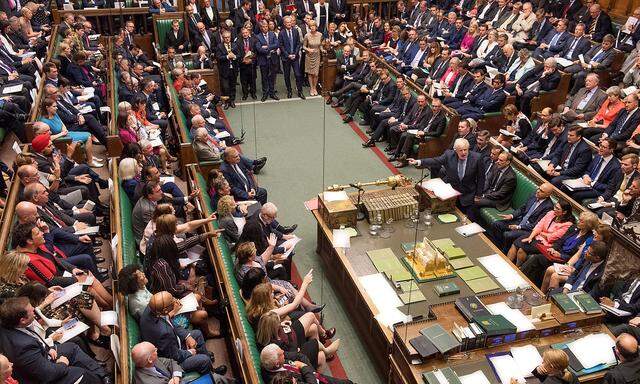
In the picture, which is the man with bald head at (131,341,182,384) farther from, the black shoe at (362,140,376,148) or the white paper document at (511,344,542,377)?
the black shoe at (362,140,376,148)

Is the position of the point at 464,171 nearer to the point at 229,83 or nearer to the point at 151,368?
the point at 151,368

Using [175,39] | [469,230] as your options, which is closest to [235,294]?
[469,230]

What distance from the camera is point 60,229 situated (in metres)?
4.29

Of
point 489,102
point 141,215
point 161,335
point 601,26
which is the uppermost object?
point 601,26

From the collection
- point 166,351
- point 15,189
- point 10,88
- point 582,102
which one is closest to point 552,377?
point 166,351

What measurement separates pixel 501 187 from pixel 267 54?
18.5 feet

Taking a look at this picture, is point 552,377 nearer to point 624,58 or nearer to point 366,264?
point 366,264

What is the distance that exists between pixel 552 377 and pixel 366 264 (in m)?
1.84

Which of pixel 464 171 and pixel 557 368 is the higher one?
pixel 464 171

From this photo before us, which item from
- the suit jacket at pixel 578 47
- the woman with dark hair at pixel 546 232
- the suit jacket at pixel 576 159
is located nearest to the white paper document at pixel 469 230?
the woman with dark hair at pixel 546 232

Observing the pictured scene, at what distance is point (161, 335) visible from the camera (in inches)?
136

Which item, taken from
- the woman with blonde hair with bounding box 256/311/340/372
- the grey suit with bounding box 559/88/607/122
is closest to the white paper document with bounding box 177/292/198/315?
the woman with blonde hair with bounding box 256/311/340/372

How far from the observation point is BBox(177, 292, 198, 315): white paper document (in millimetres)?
3880

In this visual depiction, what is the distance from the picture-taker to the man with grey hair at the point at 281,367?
3.33 meters
